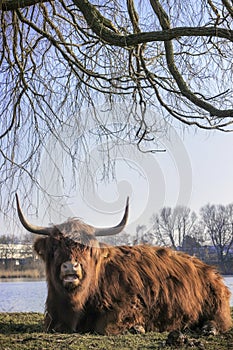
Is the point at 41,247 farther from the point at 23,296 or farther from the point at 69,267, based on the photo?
the point at 23,296

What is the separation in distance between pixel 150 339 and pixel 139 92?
245 centimetres

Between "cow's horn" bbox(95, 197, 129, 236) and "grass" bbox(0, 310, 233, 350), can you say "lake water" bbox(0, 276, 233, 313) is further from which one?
"cow's horn" bbox(95, 197, 129, 236)

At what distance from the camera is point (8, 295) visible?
10.1 meters

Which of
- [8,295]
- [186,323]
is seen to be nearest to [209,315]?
[186,323]

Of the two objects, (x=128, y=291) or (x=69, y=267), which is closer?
(x=69, y=267)

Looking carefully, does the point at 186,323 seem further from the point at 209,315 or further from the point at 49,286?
the point at 49,286

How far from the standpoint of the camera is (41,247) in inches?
222

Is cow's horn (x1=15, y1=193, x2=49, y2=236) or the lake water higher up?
cow's horn (x1=15, y1=193, x2=49, y2=236)

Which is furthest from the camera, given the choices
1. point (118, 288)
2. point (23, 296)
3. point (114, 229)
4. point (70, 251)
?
point (23, 296)

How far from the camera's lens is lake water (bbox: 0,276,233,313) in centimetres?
802

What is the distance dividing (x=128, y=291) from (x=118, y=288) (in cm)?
11

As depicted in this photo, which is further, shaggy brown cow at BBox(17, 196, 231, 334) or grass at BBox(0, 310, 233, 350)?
shaggy brown cow at BBox(17, 196, 231, 334)

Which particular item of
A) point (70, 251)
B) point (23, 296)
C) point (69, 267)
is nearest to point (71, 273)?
point (69, 267)

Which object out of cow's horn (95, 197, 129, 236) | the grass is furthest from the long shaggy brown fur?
the grass
